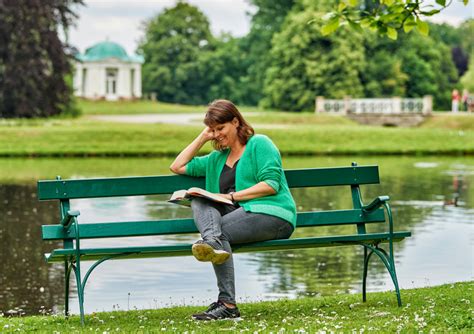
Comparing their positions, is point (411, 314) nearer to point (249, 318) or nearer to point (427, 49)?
point (249, 318)

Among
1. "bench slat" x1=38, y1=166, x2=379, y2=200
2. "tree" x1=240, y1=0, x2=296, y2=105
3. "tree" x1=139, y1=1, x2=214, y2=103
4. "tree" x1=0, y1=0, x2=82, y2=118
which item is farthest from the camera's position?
"tree" x1=139, y1=1, x2=214, y2=103

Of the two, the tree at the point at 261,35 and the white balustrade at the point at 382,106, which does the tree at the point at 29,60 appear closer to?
the white balustrade at the point at 382,106

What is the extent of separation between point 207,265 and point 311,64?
54.5 m

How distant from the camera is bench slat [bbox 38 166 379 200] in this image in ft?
25.8

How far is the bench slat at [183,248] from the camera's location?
741 centimetres

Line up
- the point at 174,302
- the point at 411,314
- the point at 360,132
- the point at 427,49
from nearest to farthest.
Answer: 1. the point at 411,314
2. the point at 174,302
3. the point at 360,132
4. the point at 427,49

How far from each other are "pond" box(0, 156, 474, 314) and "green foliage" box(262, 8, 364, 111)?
4417 cm

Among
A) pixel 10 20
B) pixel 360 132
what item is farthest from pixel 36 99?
pixel 360 132

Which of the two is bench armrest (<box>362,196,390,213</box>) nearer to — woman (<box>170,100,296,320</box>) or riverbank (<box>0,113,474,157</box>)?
woman (<box>170,100,296,320</box>)

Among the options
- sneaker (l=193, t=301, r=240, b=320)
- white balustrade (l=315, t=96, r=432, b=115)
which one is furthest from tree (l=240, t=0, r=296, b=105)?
sneaker (l=193, t=301, r=240, b=320)

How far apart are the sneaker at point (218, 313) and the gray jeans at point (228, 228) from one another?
49mm

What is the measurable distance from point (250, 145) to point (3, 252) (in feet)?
19.7

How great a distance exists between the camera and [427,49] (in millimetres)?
76188

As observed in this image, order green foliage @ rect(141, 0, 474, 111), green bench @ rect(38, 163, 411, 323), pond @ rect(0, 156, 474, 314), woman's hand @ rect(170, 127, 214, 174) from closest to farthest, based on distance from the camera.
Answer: green bench @ rect(38, 163, 411, 323) < woman's hand @ rect(170, 127, 214, 174) < pond @ rect(0, 156, 474, 314) < green foliage @ rect(141, 0, 474, 111)
